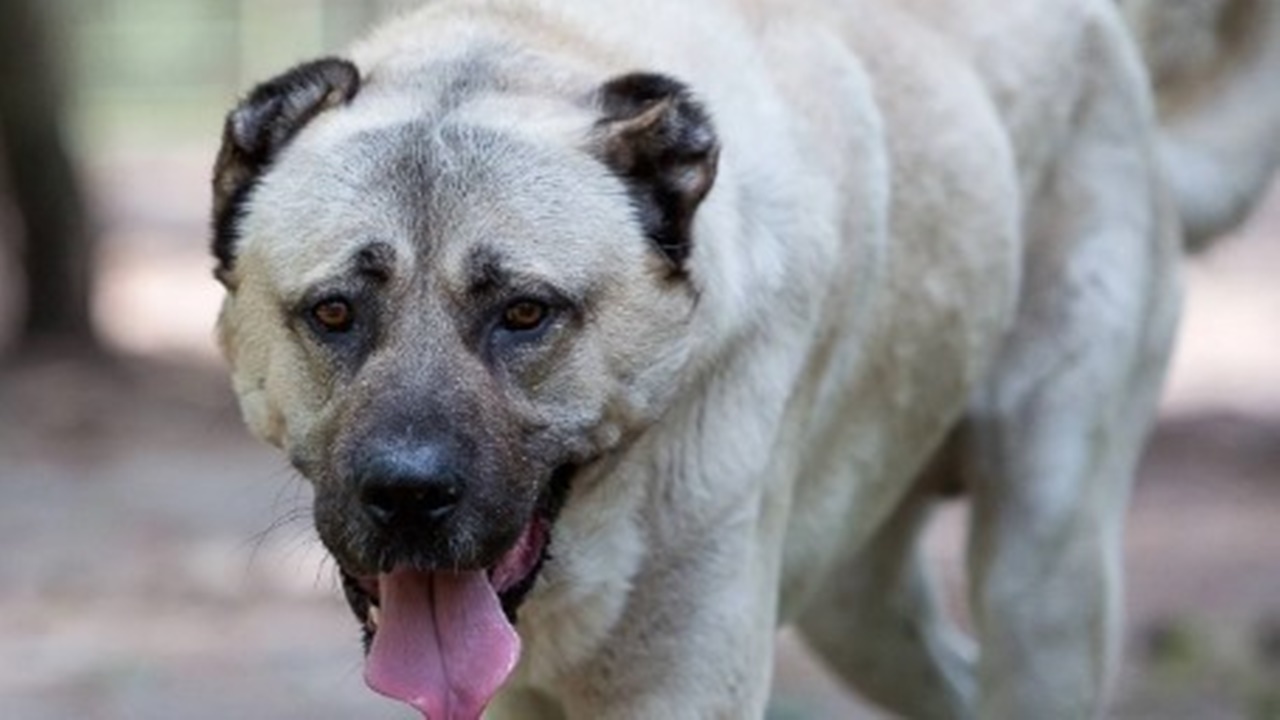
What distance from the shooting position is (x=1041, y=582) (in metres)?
6.24

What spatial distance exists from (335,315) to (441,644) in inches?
20.3

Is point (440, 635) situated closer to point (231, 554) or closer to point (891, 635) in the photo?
point (891, 635)

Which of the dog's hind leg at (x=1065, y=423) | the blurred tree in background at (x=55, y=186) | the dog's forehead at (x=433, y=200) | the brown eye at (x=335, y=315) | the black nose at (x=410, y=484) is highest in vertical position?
the dog's forehead at (x=433, y=200)

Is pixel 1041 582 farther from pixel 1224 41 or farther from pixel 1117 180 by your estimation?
pixel 1224 41

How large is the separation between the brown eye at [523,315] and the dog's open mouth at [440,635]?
0.90 ft

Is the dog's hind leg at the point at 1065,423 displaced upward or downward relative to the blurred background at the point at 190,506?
upward

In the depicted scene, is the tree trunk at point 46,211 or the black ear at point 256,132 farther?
the tree trunk at point 46,211

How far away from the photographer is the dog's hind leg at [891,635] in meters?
6.85

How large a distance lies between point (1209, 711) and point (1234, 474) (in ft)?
13.2

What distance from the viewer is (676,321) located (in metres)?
4.67

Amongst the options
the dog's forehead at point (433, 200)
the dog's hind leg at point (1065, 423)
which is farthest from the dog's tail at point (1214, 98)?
the dog's forehead at point (433, 200)

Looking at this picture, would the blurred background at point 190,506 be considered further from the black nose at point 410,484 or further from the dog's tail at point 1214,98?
the black nose at point 410,484

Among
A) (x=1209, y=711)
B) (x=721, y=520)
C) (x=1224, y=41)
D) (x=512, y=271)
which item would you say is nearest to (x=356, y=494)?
(x=512, y=271)

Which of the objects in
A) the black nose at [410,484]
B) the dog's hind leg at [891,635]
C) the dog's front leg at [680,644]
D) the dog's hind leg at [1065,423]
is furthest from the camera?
the dog's hind leg at [891,635]
